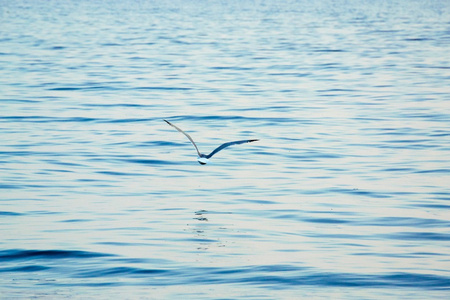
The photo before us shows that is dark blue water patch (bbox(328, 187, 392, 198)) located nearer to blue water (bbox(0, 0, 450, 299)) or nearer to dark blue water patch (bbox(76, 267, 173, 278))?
blue water (bbox(0, 0, 450, 299))

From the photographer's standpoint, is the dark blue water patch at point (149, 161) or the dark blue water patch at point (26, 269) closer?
the dark blue water patch at point (26, 269)

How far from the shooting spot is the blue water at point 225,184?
34.4 ft

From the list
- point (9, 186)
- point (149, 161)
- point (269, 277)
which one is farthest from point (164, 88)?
point (269, 277)

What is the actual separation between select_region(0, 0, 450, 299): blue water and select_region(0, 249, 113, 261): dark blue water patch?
0.02 meters

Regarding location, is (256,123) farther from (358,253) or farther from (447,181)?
(358,253)

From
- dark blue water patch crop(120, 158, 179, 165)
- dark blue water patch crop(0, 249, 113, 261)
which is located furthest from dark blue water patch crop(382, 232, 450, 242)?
dark blue water patch crop(120, 158, 179, 165)

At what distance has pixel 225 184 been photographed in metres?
15.2

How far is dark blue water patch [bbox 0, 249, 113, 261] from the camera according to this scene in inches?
438

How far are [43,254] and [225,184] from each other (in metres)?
4.64

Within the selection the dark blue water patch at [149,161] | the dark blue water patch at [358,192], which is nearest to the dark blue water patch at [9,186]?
the dark blue water patch at [149,161]

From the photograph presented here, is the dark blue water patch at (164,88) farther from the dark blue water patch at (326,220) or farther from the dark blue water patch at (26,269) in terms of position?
the dark blue water patch at (26,269)

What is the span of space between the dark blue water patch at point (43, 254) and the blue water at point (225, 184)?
0.02m

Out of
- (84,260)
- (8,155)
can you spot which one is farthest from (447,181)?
(8,155)

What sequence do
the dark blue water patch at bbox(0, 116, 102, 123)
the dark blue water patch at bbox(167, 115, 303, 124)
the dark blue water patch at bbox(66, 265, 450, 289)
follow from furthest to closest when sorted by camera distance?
the dark blue water patch at bbox(167, 115, 303, 124)
the dark blue water patch at bbox(0, 116, 102, 123)
the dark blue water patch at bbox(66, 265, 450, 289)
